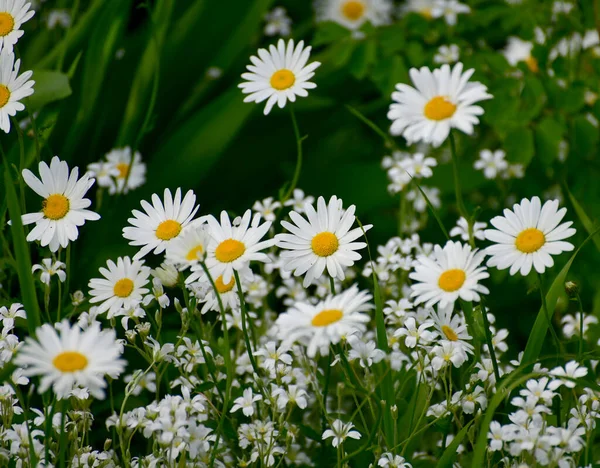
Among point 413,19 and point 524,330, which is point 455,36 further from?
point 524,330

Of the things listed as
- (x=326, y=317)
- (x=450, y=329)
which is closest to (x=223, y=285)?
(x=326, y=317)

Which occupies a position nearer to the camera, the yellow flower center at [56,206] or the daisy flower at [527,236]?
the daisy flower at [527,236]

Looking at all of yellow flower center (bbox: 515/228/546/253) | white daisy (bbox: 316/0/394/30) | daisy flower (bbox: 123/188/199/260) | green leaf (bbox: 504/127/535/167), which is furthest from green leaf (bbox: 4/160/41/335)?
white daisy (bbox: 316/0/394/30)

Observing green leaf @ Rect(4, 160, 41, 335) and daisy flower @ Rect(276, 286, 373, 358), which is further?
green leaf @ Rect(4, 160, 41, 335)

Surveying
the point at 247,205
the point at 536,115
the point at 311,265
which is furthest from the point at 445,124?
the point at 247,205

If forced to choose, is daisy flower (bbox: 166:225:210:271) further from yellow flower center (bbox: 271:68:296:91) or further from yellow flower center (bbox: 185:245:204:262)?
yellow flower center (bbox: 271:68:296:91)

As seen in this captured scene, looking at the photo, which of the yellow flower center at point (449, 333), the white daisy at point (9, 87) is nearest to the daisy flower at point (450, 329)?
the yellow flower center at point (449, 333)

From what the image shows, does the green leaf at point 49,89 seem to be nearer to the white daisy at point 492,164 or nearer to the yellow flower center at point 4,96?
the yellow flower center at point 4,96
